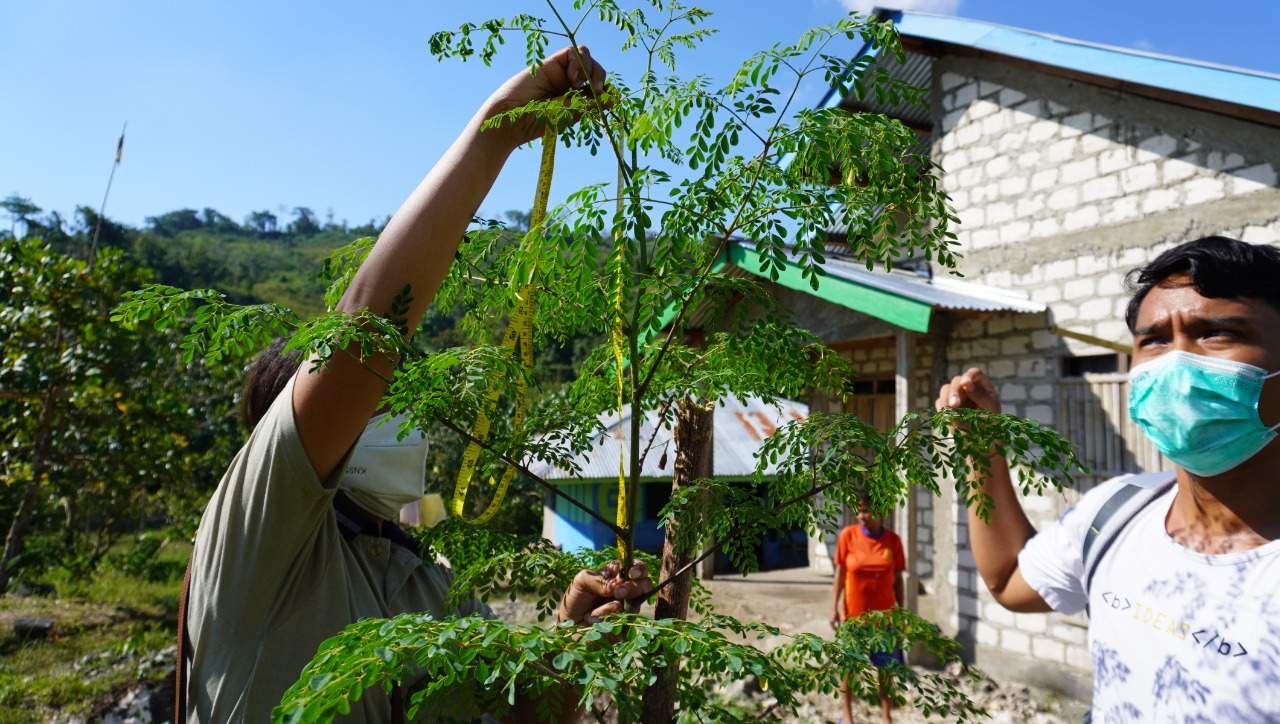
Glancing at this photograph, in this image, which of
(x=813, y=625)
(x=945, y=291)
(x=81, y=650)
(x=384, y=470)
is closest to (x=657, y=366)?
(x=384, y=470)

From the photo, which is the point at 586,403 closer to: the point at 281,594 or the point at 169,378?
the point at 281,594

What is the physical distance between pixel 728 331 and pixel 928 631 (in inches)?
34.8

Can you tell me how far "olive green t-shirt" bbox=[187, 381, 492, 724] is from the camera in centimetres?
124

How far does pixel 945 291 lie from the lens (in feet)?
21.3

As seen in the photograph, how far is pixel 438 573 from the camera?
1.79m

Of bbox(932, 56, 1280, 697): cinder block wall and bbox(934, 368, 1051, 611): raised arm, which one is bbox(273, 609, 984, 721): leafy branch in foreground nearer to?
bbox(934, 368, 1051, 611): raised arm

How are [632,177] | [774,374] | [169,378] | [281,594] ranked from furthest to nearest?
[169,378] → [774,374] → [281,594] → [632,177]

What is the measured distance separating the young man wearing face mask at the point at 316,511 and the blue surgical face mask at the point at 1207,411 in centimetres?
124

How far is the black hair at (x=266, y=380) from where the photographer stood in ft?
5.22

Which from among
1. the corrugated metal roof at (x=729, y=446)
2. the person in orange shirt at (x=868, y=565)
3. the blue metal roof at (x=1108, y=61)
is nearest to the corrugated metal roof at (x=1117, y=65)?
the blue metal roof at (x=1108, y=61)

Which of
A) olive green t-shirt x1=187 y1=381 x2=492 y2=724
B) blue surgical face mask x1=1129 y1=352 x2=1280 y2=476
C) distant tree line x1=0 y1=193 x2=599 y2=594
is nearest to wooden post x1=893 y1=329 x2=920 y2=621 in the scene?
distant tree line x1=0 y1=193 x2=599 y2=594

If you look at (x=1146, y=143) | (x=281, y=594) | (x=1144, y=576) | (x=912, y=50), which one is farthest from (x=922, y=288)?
(x=281, y=594)

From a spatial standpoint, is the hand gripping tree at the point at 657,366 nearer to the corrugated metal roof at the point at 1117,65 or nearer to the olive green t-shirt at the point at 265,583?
the olive green t-shirt at the point at 265,583

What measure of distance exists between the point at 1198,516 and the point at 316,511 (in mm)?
1854
